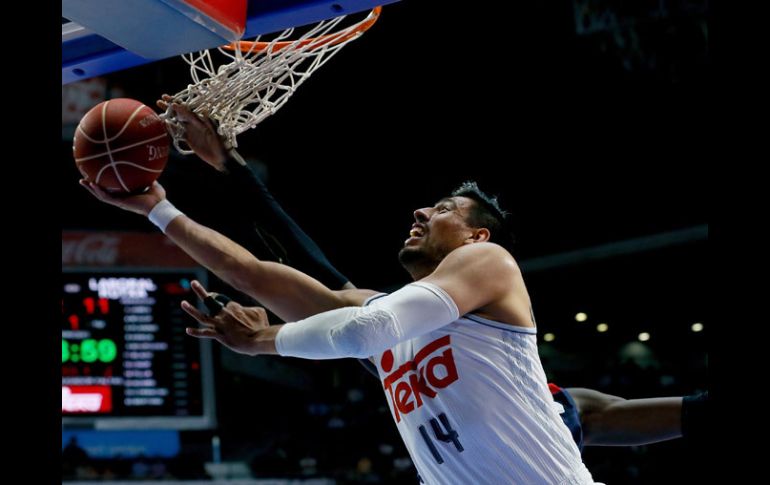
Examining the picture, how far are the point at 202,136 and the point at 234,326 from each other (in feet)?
3.01

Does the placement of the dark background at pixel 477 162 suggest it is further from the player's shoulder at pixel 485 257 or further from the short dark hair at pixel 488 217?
the player's shoulder at pixel 485 257

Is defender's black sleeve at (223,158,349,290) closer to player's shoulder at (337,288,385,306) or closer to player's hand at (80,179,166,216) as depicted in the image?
player's shoulder at (337,288,385,306)

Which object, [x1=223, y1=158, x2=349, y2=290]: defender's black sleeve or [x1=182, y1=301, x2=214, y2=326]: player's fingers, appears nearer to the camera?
[x1=182, y1=301, x2=214, y2=326]: player's fingers

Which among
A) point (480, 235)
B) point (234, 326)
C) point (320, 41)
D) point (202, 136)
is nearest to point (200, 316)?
point (234, 326)

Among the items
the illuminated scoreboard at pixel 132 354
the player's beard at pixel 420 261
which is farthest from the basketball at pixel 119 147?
the illuminated scoreboard at pixel 132 354

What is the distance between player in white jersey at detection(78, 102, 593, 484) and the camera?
266 cm

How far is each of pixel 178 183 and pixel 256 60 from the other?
6.21 m

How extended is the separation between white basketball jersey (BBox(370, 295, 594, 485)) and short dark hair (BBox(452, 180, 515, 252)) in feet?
1.81

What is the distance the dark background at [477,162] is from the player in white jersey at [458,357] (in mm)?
4814

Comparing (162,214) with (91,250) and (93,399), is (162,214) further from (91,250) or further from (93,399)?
(91,250)

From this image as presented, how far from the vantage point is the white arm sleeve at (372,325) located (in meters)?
2.60

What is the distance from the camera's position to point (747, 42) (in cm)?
124

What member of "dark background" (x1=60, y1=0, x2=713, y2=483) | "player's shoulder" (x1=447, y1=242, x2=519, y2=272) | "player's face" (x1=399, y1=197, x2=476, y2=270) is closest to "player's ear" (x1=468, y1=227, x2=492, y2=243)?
"player's face" (x1=399, y1=197, x2=476, y2=270)

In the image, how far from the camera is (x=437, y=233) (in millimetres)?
3277
